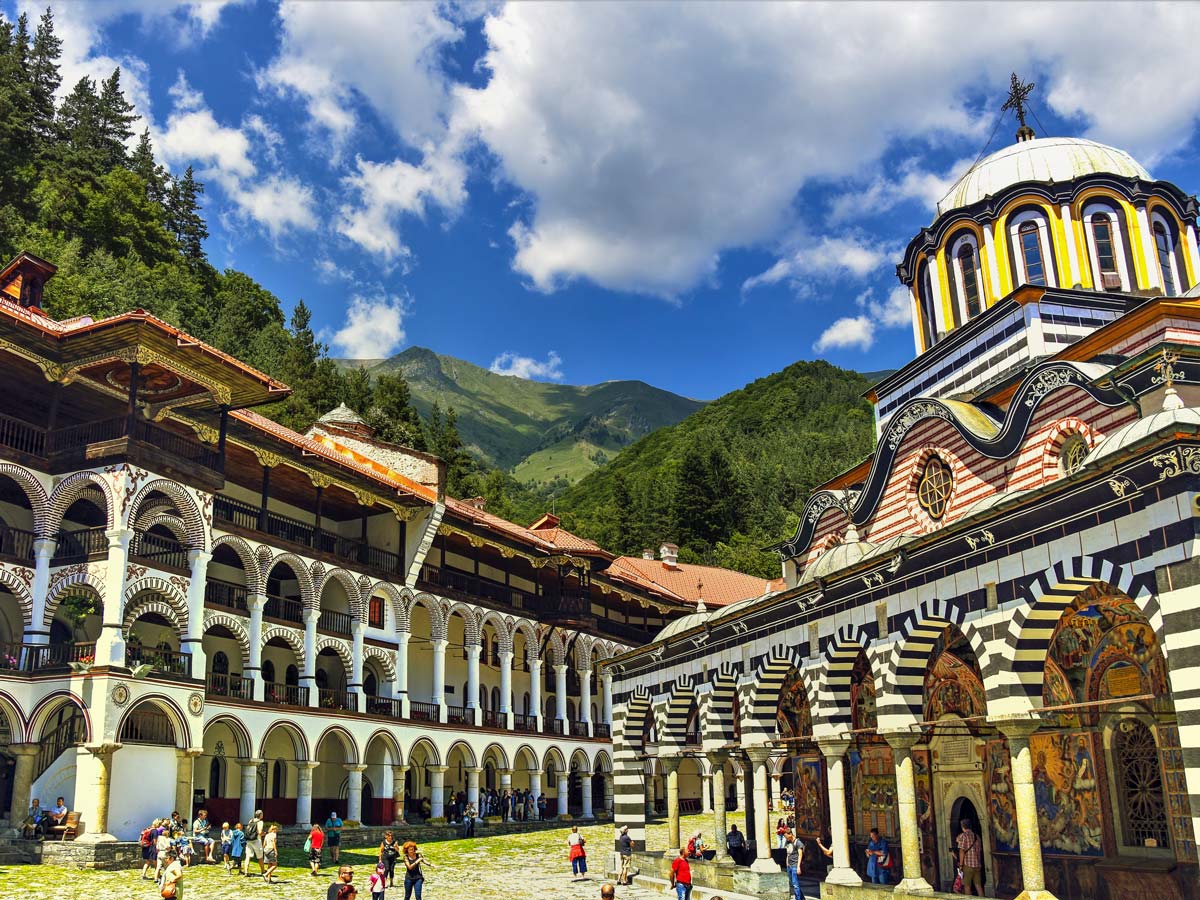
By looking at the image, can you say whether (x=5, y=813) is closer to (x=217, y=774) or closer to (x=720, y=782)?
(x=217, y=774)

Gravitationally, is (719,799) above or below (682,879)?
above

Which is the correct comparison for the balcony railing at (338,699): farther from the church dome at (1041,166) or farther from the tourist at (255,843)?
the church dome at (1041,166)

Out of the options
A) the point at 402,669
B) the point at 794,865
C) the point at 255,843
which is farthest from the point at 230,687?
the point at 794,865

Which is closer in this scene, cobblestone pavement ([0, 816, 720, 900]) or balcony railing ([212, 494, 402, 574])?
cobblestone pavement ([0, 816, 720, 900])

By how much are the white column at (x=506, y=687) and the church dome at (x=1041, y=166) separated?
22321 mm

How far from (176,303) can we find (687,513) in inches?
1308

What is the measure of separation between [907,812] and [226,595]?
781 inches

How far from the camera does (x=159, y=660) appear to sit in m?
23.5

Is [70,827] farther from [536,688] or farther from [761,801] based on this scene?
[536,688]

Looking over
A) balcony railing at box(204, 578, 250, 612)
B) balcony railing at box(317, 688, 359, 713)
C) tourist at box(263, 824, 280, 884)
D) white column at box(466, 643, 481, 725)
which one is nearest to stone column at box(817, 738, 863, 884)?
tourist at box(263, 824, 280, 884)

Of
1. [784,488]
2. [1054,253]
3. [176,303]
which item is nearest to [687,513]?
[784,488]

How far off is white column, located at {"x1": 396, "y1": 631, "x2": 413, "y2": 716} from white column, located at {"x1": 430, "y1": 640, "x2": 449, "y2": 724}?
1.43 meters

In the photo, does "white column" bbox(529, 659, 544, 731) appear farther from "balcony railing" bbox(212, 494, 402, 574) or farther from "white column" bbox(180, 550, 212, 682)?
"white column" bbox(180, 550, 212, 682)

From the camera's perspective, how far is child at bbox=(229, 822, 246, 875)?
793 inches
